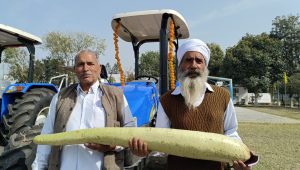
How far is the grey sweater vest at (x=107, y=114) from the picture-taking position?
9.25ft

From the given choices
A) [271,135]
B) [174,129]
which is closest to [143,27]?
[174,129]

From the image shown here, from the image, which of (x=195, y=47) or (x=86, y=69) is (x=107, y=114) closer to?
(x=86, y=69)

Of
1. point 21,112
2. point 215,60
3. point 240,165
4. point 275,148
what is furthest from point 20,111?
point 215,60

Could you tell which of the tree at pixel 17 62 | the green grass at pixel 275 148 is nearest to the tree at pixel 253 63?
the tree at pixel 17 62

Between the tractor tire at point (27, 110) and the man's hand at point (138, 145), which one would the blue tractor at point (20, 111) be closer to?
the tractor tire at point (27, 110)

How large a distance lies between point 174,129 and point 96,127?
0.62 metres

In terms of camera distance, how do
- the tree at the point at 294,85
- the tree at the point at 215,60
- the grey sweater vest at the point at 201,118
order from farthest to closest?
the tree at the point at 215,60, the tree at the point at 294,85, the grey sweater vest at the point at 201,118

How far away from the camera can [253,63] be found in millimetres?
45719

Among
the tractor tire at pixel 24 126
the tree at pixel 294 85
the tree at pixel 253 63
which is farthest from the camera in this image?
the tree at pixel 253 63

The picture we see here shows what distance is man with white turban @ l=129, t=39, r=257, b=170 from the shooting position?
106 inches

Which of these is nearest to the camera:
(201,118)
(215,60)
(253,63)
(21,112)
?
(201,118)

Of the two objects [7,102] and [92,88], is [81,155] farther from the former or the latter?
[7,102]

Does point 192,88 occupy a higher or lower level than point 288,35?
lower

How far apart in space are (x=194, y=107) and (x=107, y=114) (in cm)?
67
